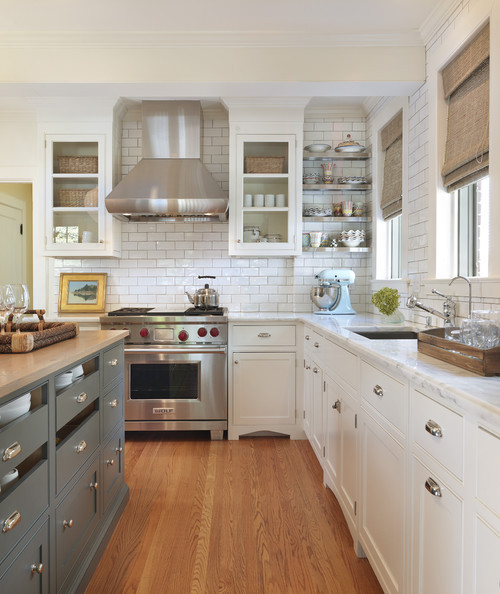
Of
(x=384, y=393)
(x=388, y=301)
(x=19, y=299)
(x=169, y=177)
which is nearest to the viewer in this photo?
(x=384, y=393)

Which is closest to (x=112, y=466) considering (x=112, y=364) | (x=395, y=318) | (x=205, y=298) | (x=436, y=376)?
(x=112, y=364)

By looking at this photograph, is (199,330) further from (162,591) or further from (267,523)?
(162,591)

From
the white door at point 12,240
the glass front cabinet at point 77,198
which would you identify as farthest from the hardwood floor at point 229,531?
the white door at point 12,240

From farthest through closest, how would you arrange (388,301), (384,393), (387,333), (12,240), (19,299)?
(12,240) < (388,301) < (387,333) < (19,299) < (384,393)

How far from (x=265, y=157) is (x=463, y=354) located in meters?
Answer: 2.76

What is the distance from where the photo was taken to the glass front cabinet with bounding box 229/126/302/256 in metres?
3.60

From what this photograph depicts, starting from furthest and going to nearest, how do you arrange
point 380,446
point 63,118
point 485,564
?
point 63,118, point 380,446, point 485,564

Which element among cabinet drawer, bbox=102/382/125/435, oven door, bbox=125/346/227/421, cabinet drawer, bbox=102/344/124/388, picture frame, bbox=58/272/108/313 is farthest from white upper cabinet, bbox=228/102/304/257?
cabinet drawer, bbox=102/382/125/435

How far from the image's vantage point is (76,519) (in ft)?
5.26

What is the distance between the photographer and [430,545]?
3.81 ft

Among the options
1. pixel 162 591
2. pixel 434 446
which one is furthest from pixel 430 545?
pixel 162 591

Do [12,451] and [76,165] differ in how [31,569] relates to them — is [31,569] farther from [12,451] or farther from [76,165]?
[76,165]

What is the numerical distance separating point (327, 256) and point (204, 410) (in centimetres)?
176

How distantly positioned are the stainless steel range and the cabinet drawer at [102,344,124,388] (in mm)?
1113
